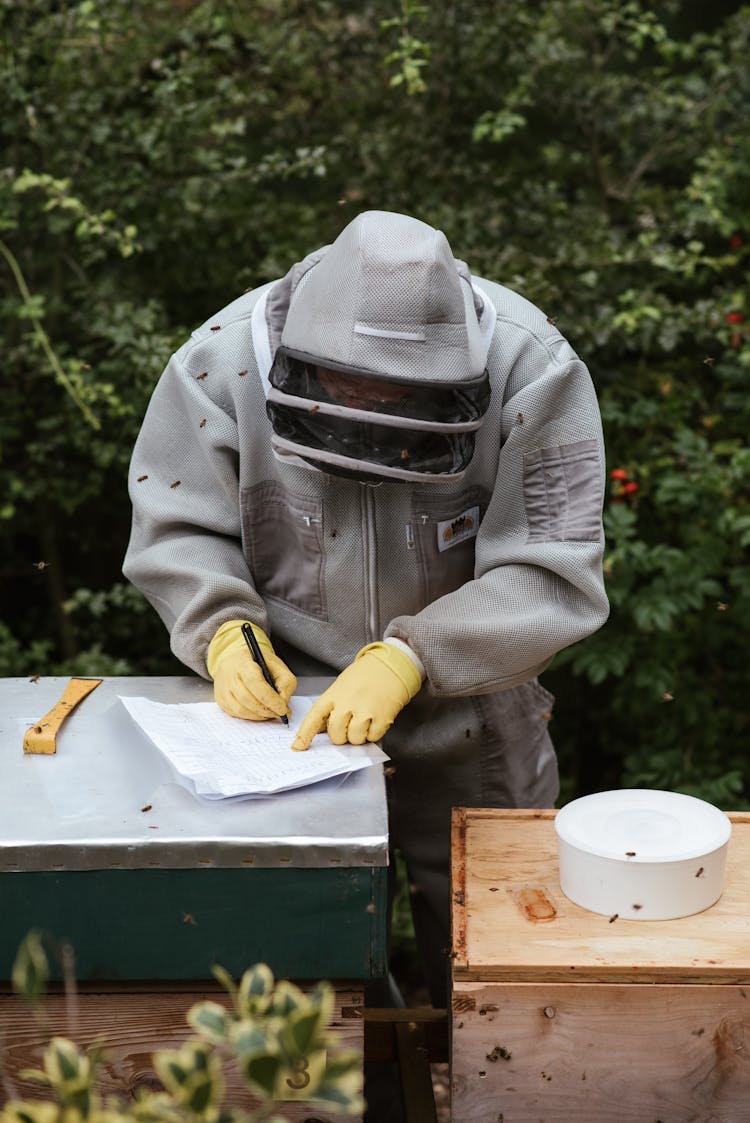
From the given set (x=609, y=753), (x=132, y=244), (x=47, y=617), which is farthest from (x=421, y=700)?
(x=47, y=617)

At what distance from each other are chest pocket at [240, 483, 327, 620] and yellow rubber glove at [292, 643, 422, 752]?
0.24 m

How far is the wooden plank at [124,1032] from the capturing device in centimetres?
166

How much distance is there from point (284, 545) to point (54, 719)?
59 centimetres

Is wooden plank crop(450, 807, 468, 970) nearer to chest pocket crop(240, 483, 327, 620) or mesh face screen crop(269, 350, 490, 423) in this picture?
chest pocket crop(240, 483, 327, 620)

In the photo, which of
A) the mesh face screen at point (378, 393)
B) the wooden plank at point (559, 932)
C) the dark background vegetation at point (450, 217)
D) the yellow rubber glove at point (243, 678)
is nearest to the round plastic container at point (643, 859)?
the wooden plank at point (559, 932)

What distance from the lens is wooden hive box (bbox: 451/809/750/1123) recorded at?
64.1 inches

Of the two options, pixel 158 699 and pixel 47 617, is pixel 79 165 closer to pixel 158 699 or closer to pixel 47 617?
pixel 47 617

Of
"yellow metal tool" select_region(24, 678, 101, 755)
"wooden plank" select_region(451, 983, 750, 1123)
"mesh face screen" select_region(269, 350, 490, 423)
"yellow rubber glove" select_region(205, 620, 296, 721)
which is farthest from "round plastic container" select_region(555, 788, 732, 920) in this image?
"yellow metal tool" select_region(24, 678, 101, 755)

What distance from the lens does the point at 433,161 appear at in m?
4.04

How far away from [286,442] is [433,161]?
2.42m

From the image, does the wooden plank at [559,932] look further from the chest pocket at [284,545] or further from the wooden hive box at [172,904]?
the chest pocket at [284,545]

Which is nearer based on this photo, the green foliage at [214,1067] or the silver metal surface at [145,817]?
the green foliage at [214,1067]

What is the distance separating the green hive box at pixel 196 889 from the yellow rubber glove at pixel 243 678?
368 millimetres

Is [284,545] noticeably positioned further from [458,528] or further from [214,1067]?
[214,1067]
